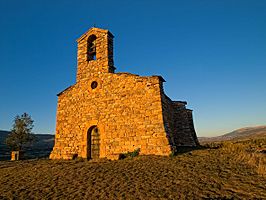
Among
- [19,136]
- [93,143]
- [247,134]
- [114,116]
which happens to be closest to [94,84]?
[114,116]

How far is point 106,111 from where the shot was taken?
12.5 meters

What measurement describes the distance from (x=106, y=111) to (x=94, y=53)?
4.71 meters

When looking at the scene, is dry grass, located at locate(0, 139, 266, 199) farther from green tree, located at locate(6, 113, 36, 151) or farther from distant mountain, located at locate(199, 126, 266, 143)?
distant mountain, located at locate(199, 126, 266, 143)

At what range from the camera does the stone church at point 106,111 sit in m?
10.8

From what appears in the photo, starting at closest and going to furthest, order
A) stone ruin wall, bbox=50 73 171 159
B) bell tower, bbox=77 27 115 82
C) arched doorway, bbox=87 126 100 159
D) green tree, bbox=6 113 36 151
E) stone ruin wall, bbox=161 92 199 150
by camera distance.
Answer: stone ruin wall, bbox=50 73 171 159
arched doorway, bbox=87 126 100 159
bell tower, bbox=77 27 115 82
stone ruin wall, bbox=161 92 199 150
green tree, bbox=6 113 36 151

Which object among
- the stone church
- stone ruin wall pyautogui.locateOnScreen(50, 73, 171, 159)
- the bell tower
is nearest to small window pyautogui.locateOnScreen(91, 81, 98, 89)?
the stone church

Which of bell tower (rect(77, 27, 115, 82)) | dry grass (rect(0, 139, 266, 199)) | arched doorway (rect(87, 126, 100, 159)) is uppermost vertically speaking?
bell tower (rect(77, 27, 115, 82))

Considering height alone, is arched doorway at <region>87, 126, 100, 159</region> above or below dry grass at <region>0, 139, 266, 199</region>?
above

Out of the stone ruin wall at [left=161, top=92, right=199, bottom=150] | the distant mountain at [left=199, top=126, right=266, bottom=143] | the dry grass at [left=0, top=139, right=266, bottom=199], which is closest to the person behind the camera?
the dry grass at [left=0, top=139, right=266, bottom=199]

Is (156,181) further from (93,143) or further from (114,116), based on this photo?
(93,143)

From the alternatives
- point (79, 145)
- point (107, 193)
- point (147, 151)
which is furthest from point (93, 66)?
point (107, 193)

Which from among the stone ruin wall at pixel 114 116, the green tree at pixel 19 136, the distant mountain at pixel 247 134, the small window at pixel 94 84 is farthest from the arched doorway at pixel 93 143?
the distant mountain at pixel 247 134

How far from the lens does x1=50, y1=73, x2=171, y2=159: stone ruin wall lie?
35.4 ft

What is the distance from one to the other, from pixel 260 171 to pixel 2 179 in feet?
33.2
